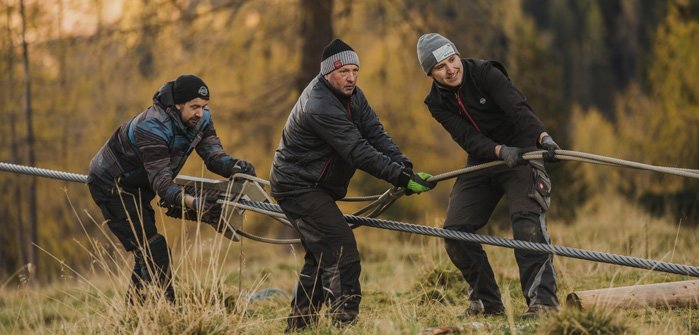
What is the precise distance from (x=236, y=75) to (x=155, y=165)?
7333 mm

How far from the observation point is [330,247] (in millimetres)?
5570

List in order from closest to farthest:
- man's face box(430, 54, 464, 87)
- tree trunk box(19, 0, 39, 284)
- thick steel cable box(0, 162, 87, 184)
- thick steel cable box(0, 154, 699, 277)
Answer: thick steel cable box(0, 154, 699, 277) < man's face box(430, 54, 464, 87) < thick steel cable box(0, 162, 87, 184) < tree trunk box(19, 0, 39, 284)

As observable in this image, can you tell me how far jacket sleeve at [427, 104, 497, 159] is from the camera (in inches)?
219

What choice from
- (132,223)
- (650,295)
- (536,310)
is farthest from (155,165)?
(650,295)

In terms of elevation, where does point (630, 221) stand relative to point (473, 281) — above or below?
below

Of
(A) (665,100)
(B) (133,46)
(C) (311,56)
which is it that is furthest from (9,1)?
(A) (665,100)

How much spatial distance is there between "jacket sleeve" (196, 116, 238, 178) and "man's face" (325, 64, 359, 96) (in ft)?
3.73

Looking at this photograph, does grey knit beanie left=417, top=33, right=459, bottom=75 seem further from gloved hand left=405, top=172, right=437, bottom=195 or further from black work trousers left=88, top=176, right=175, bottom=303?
black work trousers left=88, top=176, right=175, bottom=303

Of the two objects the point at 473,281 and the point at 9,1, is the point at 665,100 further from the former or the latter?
the point at 473,281

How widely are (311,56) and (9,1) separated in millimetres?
5760

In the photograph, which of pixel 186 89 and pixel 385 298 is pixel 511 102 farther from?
pixel 385 298

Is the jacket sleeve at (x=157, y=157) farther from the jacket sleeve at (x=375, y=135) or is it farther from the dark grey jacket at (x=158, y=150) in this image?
the jacket sleeve at (x=375, y=135)

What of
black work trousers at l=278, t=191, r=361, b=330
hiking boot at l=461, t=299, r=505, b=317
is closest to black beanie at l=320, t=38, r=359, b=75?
black work trousers at l=278, t=191, r=361, b=330

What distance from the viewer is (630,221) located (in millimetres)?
11734
